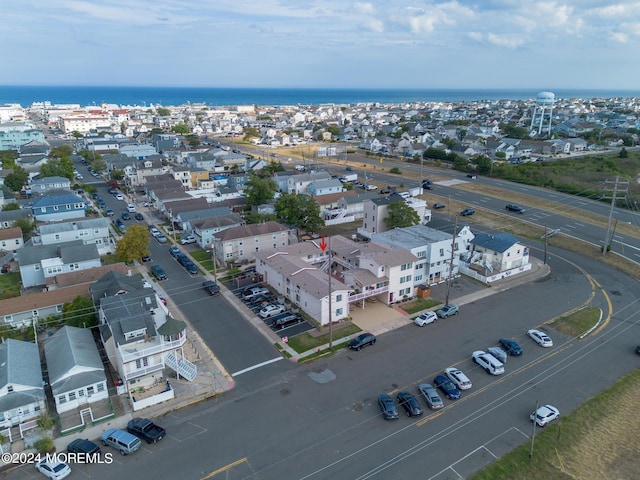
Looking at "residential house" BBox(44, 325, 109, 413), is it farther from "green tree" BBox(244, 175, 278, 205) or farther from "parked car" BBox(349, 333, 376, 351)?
"green tree" BBox(244, 175, 278, 205)

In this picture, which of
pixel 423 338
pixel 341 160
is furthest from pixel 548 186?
pixel 423 338

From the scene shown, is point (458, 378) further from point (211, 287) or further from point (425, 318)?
point (211, 287)

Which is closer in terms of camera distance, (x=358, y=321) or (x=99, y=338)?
(x=99, y=338)

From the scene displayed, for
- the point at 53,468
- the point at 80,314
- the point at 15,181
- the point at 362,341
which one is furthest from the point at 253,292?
the point at 15,181

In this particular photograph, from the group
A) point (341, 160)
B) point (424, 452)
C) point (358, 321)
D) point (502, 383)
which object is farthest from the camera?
point (341, 160)

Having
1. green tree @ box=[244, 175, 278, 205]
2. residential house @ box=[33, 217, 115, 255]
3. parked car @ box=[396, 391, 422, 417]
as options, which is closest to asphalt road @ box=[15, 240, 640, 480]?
parked car @ box=[396, 391, 422, 417]

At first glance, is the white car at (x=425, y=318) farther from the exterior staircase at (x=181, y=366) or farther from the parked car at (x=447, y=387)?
the exterior staircase at (x=181, y=366)

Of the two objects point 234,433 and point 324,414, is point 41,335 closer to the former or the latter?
point 234,433
